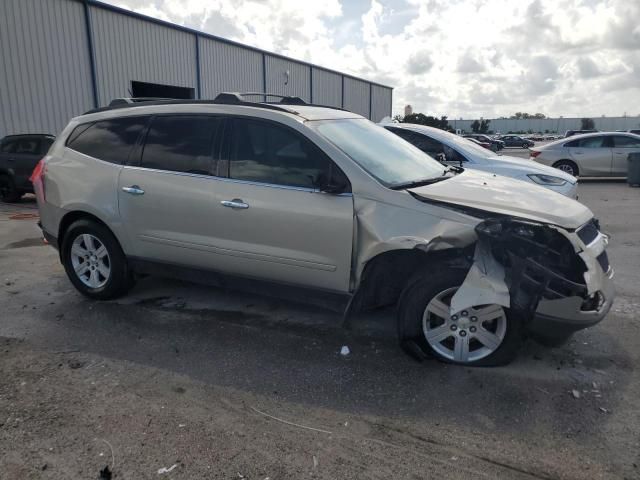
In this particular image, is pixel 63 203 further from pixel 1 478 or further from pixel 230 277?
pixel 1 478

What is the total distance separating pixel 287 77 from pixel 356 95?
10.1 meters

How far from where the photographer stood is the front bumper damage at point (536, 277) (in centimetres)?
330

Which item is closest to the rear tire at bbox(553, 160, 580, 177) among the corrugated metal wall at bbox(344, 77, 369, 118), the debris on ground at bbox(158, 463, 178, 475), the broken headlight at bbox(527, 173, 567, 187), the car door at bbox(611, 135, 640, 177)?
the car door at bbox(611, 135, 640, 177)

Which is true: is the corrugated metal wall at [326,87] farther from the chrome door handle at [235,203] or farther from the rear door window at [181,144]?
the chrome door handle at [235,203]

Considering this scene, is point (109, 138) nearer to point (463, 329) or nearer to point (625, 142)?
point (463, 329)

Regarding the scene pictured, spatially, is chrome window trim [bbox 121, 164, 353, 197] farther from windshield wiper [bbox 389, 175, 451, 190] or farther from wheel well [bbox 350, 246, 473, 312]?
wheel well [bbox 350, 246, 473, 312]

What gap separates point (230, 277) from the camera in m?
4.37

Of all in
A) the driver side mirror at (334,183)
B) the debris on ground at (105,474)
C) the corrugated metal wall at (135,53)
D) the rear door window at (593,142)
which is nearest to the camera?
the debris on ground at (105,474)

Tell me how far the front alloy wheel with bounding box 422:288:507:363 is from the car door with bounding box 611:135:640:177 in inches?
556

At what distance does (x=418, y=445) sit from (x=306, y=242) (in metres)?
1.68

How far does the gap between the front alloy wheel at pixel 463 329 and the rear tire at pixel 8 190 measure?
12.3 metres

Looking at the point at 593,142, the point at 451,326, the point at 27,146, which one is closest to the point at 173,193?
the point at 451,326

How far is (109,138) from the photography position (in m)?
4.97

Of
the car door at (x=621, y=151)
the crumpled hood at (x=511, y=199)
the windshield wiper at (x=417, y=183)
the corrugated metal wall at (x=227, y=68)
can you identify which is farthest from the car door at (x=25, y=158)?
the car door at (x=621, y=151)
